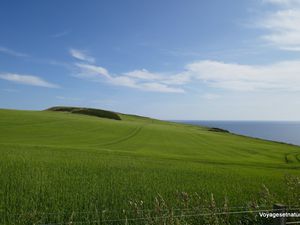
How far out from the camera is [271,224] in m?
8.83

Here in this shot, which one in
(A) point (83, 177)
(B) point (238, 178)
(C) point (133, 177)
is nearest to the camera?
(A) point (83, 177)

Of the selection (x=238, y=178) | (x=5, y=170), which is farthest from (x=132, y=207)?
(x=238, y=178)

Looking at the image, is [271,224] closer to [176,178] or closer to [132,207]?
[132,207]

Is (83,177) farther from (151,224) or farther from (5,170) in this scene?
(151,224)

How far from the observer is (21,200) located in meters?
10.5

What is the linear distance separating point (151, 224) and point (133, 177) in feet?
22.6

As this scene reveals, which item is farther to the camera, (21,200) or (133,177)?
(133,177)

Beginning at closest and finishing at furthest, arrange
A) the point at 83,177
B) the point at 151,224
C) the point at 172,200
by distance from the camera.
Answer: the point at 151,224 < the point at 172,200 < the point at 83,177

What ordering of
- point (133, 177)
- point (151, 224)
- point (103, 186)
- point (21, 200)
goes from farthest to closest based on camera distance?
point (133, 177) < point (103, 186) < point (21, 200) < point (151, 224)

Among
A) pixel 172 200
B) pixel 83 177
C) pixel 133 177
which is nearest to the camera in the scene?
pixel 172 200

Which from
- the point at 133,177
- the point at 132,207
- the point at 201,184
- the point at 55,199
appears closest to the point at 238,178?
the point at 201,184

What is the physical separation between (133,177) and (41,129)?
36.7m

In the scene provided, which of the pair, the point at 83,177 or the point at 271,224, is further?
the point at 83,177

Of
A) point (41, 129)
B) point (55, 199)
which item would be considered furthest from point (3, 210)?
point (41, 129)
